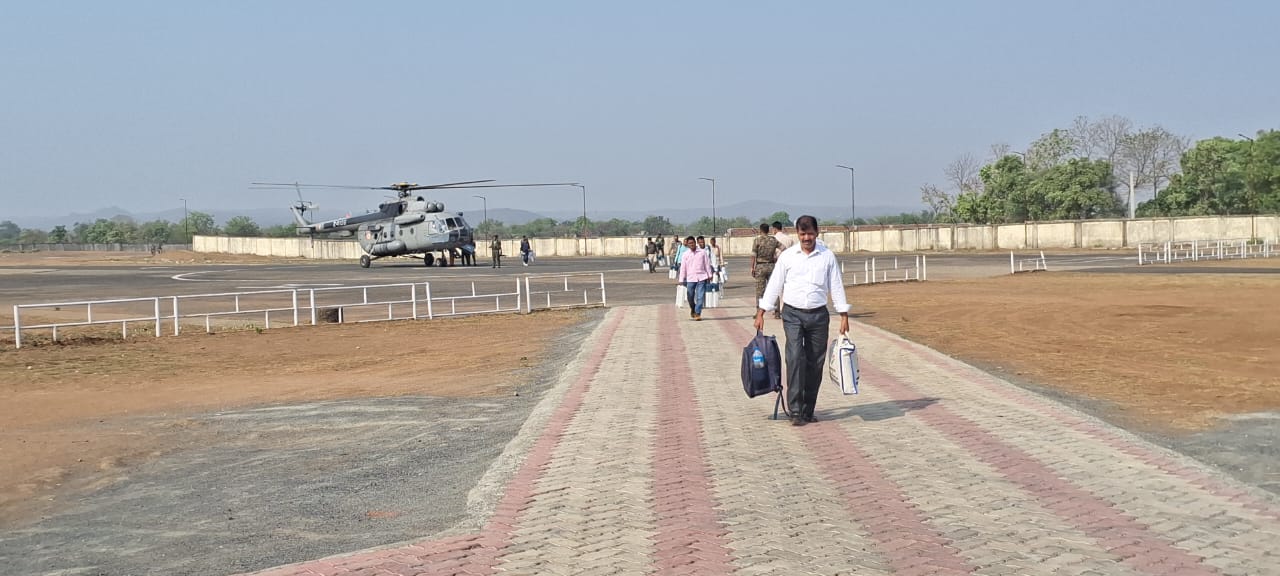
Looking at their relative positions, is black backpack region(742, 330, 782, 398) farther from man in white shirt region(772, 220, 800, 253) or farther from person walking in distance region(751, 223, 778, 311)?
person walking in distance region(751, 223, 778, 311)

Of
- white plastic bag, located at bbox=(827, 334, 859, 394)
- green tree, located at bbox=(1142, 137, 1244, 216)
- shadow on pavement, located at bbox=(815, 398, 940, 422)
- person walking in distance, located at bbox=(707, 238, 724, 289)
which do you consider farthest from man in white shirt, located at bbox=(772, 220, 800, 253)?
green tree, located at bbox=(1142, 137, 1244, 216)

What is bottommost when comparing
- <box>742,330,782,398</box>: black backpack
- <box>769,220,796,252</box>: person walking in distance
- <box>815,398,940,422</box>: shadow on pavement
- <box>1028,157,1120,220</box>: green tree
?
<box>815,398,940,422</box>: shadow on pavement

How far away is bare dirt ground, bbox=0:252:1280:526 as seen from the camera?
36.6 ft

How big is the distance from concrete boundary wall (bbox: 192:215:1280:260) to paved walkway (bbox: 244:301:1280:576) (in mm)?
66320

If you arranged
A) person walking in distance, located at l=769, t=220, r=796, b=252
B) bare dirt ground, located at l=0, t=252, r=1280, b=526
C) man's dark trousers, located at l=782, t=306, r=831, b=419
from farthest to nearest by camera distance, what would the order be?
person walking in distance, located at l=769, t=220, r=796, b=252 → bare dirt ground, located at l=0, t=252, r=1280, b=526 → man's dark trousers, located at l=782, t=306, r=831, b=419

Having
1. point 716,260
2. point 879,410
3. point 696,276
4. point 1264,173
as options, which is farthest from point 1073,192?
point 879,410

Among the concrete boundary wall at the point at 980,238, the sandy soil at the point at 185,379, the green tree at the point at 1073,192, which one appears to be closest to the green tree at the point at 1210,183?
the green tree at the point at 1073,192

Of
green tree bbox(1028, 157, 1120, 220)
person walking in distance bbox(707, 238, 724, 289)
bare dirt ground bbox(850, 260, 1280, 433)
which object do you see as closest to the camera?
bare dirt ground bbox(850, 260, 1280, 433)

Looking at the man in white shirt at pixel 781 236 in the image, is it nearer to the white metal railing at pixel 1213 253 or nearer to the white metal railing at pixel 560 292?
the white metal railing at pixel 560 292

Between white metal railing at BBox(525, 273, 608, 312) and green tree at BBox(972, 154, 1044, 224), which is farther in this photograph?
green tree at BBox(972, 154, 1044, 224)

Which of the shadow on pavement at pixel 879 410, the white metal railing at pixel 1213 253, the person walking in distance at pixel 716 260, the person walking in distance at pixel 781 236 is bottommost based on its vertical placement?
the white metal railing at pixel 1213 253

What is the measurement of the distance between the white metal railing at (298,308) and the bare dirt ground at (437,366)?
41.6 inches

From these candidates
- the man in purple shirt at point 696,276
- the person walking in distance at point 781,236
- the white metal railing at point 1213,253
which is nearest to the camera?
the person walking in distance at point 781,236

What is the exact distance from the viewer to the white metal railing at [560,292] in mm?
29725
